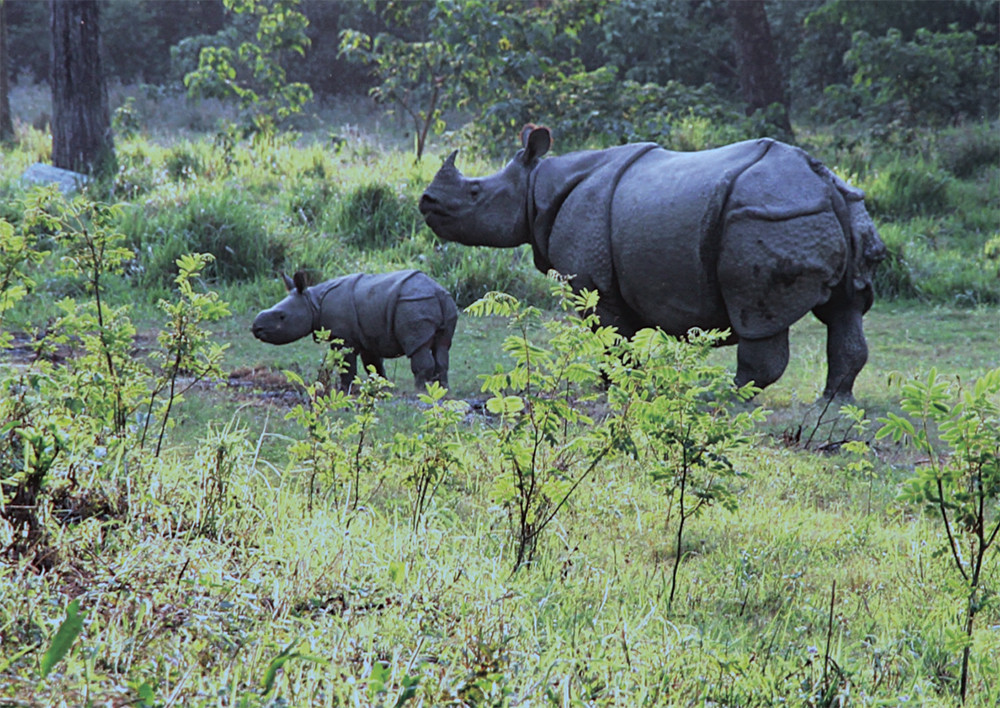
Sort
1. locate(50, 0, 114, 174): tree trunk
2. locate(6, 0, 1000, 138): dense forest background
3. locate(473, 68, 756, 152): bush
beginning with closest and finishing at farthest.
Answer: locate(50, 0, 114, 174): tree trunk → locate(473, 68, 756, 152): bush → locate(6, 0, 1000, 138): dense forest background

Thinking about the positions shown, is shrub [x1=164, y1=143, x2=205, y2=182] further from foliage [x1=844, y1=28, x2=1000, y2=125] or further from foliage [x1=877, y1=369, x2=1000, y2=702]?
foliage [x1=877, y1=369, x2=1000, y2=702]

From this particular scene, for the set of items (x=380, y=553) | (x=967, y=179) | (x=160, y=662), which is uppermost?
(x=160, y=662)

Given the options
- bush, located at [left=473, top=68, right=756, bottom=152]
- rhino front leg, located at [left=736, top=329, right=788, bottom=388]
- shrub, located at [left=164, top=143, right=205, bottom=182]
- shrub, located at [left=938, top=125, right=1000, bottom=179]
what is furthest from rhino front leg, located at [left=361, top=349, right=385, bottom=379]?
shrub, located at [left=938, top=125, right=1000, bottom=179]

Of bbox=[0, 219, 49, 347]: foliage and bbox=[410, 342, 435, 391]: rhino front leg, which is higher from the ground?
bbox=[0, 219, 49, 347]: foliage

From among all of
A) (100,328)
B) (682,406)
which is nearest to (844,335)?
(682,406)

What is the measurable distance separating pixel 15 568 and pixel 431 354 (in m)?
4.46

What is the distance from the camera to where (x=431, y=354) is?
7539mm

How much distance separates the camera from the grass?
278 cm

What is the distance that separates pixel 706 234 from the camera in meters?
6.15

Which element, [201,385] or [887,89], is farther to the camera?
[887,89]

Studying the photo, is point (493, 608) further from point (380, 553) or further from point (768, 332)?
point (768, 332)

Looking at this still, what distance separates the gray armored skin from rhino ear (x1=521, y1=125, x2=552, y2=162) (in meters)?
1.05

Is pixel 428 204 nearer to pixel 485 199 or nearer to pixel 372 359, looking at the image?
pixel 485 199

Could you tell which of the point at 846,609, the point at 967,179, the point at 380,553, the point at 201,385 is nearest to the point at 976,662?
the point at 846,609
